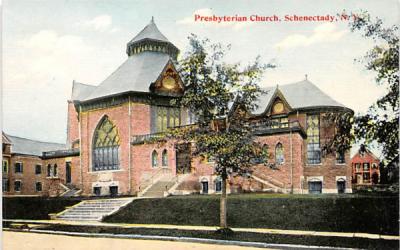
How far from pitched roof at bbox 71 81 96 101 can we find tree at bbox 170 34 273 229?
2688 millimetres

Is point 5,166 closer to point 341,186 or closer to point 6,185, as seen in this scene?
point 6,185

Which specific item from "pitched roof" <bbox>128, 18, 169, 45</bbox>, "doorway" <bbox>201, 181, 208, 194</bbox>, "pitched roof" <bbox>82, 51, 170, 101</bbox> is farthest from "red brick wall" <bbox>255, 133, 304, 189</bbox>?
"pitched roof" <bbox>128, 18, 169, 45</bbox>

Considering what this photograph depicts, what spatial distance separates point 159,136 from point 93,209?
297cm

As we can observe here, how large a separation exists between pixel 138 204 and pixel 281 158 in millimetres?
4624

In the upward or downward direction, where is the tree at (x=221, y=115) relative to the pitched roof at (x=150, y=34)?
downward

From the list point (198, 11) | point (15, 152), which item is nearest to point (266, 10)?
point (198, 11)

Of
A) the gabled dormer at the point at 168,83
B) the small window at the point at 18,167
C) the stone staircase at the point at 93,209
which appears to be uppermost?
the gabled dormer at the point at 168,83

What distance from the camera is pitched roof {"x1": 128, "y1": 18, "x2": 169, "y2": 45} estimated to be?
11.4 metres

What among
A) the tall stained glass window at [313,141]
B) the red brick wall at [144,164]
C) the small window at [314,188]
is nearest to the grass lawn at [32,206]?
the red brick wall at [144,164]

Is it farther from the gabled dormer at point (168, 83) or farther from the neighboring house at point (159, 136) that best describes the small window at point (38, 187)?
the gabled dormer at point (168, 83)

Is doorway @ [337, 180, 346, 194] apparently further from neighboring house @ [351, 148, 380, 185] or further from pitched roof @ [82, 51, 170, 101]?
pitched roof @ [82, 51, 170, 101]

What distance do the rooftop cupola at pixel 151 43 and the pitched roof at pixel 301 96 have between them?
2480mm

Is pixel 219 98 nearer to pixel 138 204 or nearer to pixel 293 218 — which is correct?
pixel 293 218

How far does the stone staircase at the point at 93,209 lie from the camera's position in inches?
563
